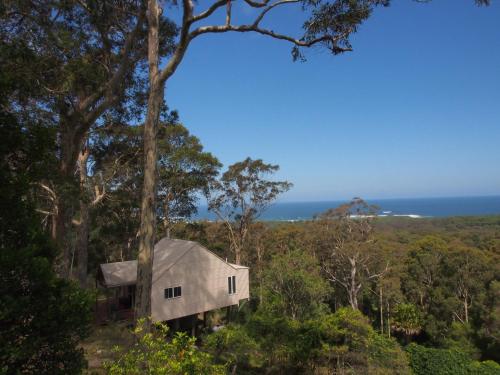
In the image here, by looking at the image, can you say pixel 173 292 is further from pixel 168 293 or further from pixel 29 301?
pixel 29 301

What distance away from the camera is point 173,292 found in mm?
12953

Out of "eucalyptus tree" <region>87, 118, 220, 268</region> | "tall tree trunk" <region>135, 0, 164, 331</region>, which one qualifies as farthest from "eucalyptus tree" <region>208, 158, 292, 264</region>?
"tall tree trunk" <region>135, 0, 164, 331</region>

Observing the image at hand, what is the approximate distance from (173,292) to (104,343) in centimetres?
398

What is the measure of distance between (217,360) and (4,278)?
8.31 metres

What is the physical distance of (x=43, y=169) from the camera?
11.5 feet

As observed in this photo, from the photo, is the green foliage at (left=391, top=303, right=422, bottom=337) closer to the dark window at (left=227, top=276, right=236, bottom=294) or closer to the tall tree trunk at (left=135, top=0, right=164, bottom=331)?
the dark window at (left=227, top=276, right=236, bottom=294)

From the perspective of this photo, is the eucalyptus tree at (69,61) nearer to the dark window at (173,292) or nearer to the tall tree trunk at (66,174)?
the tall tree trunk at (66,174)

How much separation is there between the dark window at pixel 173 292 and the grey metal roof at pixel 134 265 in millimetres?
897

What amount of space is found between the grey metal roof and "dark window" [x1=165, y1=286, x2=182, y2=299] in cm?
90

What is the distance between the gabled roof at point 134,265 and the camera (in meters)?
12.7

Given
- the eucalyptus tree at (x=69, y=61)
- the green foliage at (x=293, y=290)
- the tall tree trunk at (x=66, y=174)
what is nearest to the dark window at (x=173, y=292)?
the eucalyptus tree at (x=69, y=61)

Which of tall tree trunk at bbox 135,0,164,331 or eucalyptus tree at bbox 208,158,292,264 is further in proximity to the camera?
eucalyptus tree at bbox 208,158,292,264

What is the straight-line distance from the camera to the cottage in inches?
496

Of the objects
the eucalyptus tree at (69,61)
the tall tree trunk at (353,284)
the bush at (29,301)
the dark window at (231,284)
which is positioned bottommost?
the tall tree trunk at (353,284)
